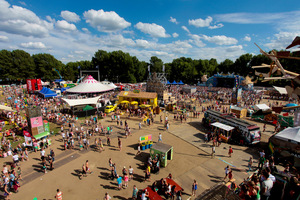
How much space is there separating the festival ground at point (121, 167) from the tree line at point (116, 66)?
51153mm

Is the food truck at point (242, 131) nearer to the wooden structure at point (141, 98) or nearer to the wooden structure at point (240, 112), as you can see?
the wooden structure at point (240, 112)

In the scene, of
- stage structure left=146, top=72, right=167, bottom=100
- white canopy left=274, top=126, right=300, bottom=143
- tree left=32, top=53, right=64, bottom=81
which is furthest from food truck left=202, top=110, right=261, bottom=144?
tree left=32, top=53, right=64, bottom=81

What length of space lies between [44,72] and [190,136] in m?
76.0

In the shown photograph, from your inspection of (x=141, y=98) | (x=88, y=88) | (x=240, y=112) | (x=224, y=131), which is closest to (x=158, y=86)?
(x=141, y=98)

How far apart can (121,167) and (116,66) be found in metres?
60.4

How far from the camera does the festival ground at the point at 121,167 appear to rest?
9.95 metres

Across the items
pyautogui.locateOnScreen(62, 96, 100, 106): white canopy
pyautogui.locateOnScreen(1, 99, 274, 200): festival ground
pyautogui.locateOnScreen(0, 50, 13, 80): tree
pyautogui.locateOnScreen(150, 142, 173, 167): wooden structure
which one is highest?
pyautogui.locateOnScreen(0, 50, 13, 80): tree

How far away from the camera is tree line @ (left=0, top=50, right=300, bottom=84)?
206ft

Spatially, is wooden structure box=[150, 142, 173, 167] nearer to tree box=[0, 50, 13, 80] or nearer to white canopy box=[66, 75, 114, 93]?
white canopy box=[66, 75, 114, 93]

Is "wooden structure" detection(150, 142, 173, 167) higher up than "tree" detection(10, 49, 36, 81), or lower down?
lower down

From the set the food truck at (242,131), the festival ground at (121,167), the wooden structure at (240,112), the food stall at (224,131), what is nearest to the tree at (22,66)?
the festival ground at (121,167)

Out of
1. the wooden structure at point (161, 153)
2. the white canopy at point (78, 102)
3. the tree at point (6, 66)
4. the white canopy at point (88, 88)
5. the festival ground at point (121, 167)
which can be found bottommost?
the festival ground at point (121, 167)

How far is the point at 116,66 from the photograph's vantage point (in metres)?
67.6

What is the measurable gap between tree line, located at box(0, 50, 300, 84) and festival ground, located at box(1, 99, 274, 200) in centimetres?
5115
